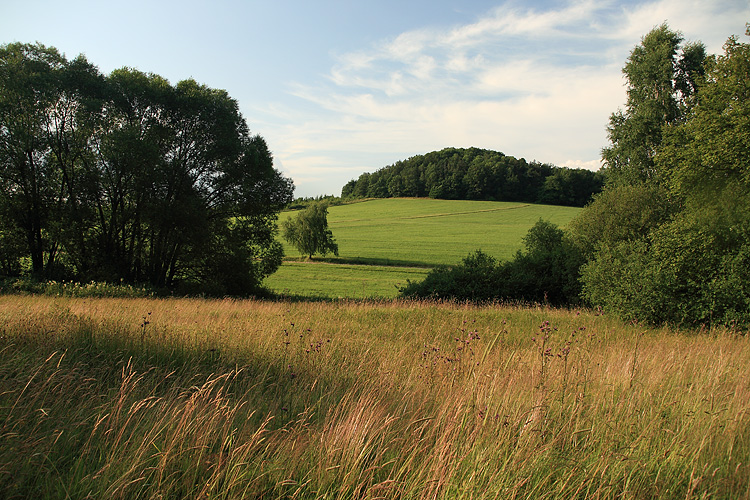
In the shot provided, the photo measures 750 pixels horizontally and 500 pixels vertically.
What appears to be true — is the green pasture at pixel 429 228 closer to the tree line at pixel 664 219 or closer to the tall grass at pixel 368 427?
the tree line at pixel 664 219

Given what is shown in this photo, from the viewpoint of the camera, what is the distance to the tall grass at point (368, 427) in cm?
261

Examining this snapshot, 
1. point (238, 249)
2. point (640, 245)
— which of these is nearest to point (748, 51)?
point (640, 245)

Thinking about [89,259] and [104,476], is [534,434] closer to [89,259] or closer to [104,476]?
[104,476]

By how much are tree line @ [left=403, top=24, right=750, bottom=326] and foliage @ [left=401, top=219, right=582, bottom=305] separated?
62mm

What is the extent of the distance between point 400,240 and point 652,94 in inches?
1494

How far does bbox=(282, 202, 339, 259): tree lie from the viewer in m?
52.6

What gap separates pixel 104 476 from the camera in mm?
2521

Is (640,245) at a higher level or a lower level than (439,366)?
higher

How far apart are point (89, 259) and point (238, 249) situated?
8227 millimetres

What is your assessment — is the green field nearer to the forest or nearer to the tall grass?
the forest

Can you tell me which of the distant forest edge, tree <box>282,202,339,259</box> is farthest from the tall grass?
the distant forest edge

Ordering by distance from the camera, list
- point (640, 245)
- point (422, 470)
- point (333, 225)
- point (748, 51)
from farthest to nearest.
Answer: point (333, 225), point (748, 51), point (640, 245), point (422, 470)

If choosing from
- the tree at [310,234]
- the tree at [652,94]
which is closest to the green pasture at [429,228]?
the tree at [310,234]

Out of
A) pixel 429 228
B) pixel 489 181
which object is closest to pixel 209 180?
pixel 429 228
